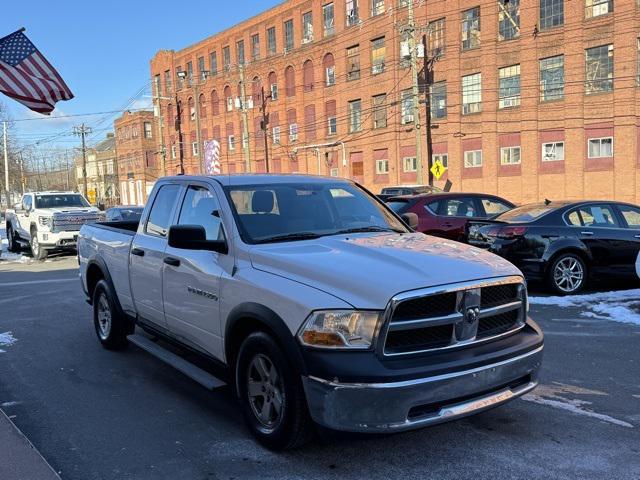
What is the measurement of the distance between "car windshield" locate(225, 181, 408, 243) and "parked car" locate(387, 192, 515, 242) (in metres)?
6.43

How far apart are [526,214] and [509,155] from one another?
28.6m

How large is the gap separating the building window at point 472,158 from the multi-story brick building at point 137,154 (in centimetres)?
4257

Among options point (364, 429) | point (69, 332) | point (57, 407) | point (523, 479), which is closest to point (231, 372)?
point (364, 429)

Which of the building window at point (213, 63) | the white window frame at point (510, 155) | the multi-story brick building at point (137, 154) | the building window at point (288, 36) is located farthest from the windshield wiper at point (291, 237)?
the multi-story brick building at point (137, 154)

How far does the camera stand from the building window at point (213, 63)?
59.7 metres

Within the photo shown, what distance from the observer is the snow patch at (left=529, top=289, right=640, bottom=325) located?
7520mm

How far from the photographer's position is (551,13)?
1341 inches

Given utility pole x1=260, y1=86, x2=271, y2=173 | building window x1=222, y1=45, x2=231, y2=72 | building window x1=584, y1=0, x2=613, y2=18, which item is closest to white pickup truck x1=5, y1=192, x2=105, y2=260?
building window x1=584, y1=0, x2=613, y2=18

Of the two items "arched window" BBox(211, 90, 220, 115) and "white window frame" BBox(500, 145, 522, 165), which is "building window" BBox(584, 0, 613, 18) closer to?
"white window frame" BBox(500, 145, 522, 165)

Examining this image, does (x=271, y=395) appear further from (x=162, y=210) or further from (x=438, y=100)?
(x=438, y=100)

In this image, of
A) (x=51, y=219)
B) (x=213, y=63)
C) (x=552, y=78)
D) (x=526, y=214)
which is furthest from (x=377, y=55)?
(x=526, y=214)

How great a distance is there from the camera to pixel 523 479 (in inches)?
132

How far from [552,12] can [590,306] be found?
31114 millimetres

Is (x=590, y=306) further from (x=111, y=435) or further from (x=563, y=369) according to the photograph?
(x=111, y=435)
